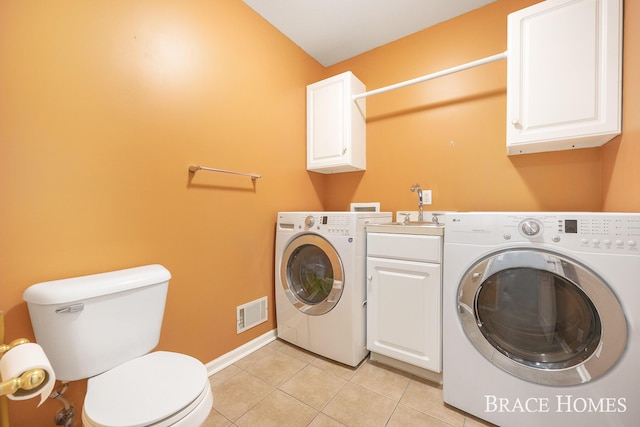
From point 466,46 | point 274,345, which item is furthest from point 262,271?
point 466,46

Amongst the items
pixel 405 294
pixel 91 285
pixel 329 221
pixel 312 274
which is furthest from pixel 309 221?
pixel 91 285

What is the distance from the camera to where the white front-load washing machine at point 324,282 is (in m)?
1.60

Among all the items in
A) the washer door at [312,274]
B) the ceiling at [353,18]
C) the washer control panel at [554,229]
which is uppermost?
the ceiling at [353,18]

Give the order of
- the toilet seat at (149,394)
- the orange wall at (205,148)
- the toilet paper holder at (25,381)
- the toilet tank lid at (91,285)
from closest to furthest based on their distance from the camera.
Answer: the toilet paper holder at (25,381) → the toilet seat at (149,394) → the toilet tank lid at (91,285) → the orange wall at (205,148)

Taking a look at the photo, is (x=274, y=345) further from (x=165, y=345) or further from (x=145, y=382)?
(x=145, y=382)

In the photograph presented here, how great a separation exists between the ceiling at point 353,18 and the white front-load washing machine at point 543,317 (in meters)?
1.56

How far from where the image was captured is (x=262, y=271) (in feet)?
6.23

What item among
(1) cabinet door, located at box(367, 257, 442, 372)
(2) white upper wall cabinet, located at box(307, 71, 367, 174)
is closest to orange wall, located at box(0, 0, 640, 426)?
(2) white upper wall cabinet, located at box(307, 71, 367, 174)

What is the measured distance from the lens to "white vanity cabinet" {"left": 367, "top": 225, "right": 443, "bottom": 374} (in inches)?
54.8

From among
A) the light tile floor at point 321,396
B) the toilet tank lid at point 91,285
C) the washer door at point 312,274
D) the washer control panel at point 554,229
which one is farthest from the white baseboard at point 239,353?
the washer control panel at point 554,229

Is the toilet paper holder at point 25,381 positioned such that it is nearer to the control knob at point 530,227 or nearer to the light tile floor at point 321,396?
the light tile floor at point 321,396

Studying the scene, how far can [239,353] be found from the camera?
1729mm

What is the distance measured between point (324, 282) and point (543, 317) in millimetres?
1142

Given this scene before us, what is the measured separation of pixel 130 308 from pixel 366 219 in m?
1.31
